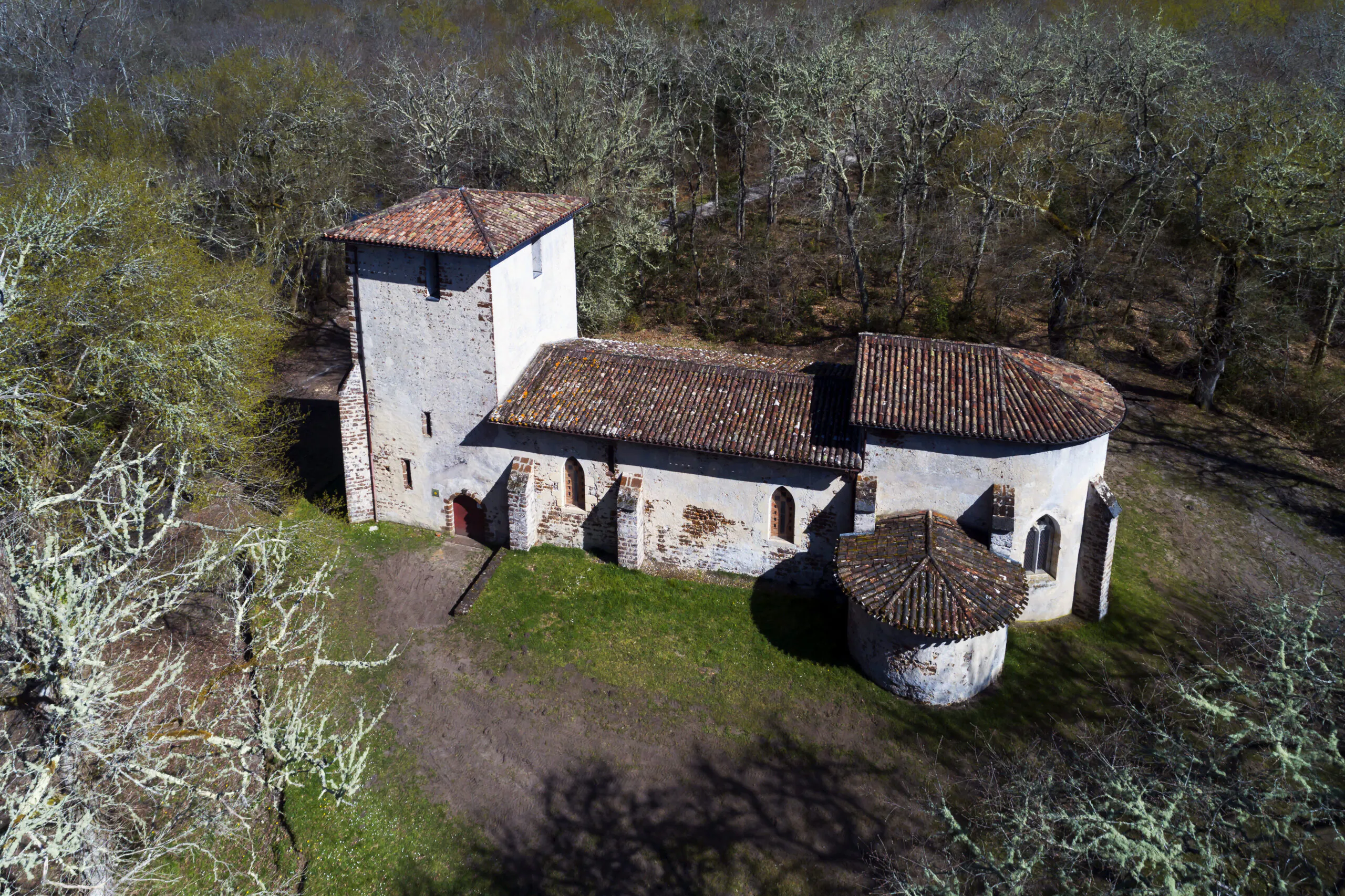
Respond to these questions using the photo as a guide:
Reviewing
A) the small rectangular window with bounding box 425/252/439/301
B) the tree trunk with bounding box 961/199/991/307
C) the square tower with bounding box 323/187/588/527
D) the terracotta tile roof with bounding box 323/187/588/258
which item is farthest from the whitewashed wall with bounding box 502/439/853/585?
the tree trunk with bounding box 961/199/991/307

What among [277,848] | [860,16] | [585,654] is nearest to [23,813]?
[277,848]

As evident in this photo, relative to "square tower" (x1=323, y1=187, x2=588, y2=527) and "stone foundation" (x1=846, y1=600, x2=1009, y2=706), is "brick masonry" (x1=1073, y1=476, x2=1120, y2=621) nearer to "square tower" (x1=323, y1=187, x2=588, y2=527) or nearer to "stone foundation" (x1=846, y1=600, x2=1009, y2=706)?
"stone foundation" (x1=846, y1=600, x2=1009, y2=706)

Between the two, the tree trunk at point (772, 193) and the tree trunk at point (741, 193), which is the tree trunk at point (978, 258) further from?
the tree trunk at point (741, 193)

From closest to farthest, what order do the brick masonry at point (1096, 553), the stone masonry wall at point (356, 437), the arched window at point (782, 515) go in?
the brick masonry at point (1096, 553) < the arched window at point (782, 515) < the stone masonry wall at point (356, 437)

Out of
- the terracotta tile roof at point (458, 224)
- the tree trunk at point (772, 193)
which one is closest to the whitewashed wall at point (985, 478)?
the terracotta tile roof at point (458, 224)

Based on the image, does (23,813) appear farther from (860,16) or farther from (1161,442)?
(860,16)

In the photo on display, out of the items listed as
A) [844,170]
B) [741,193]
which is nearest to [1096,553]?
[844,170]

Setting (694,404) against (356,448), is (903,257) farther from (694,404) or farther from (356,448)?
(356,448)
